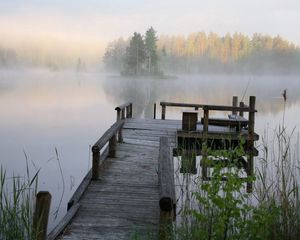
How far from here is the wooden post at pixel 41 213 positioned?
347 cm

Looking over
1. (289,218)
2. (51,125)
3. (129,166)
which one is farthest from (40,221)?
(51,125)

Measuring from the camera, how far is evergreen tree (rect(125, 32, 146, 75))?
82250 mm

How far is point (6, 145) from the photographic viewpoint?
17234 mm

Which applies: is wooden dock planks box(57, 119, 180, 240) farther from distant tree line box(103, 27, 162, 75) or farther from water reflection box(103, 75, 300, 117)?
distant tree line box(103, 27, 162, 75)

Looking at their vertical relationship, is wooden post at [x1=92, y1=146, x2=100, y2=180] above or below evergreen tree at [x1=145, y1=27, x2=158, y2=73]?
below

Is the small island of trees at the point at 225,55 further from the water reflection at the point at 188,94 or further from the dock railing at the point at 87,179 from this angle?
the dock railing at the point at 87,179

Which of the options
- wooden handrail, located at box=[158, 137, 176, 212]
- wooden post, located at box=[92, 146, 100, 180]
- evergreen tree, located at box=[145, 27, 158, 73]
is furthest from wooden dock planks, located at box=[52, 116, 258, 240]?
evergreen tree, located at box=[145, 27, 158, 73]

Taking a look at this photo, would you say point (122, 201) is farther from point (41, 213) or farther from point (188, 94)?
point (188, 94)

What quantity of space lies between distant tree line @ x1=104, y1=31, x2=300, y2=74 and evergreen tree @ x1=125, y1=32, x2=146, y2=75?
152 ft

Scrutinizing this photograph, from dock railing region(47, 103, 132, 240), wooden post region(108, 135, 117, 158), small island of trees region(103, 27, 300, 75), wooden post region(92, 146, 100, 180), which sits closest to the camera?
dock railing region(47, 103, 132, 240)

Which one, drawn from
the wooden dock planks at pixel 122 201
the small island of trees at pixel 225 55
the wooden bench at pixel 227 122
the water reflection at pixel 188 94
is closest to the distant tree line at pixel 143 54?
the water reflection at pixel 188 94

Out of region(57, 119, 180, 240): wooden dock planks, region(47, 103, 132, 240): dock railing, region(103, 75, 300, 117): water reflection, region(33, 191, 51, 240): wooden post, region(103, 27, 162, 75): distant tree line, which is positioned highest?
region(103, 27, 162, 75): distant tree line

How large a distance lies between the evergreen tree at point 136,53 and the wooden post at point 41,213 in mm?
79473

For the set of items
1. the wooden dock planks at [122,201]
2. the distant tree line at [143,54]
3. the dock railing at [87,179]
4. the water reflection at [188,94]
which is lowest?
the water reflection at [188,94]
